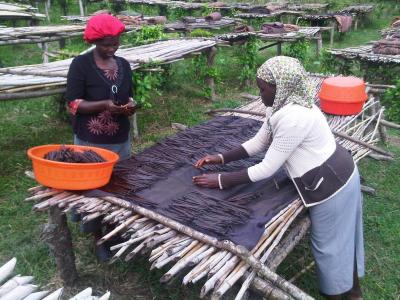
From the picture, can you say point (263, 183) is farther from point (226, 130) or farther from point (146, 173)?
Answer: point (226, 130)

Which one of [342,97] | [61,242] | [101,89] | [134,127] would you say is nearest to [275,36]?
[134,127]

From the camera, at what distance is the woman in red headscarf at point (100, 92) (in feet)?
8.34

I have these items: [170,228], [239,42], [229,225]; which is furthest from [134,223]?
[239,42]

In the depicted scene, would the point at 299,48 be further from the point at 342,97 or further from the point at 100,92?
the point at 100,92

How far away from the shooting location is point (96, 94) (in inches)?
105

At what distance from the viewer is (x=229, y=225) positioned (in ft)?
6.87

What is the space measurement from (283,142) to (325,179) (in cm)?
33

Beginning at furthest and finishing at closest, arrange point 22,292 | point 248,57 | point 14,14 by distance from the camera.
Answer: point 248,57
point 14,14
point 22,292

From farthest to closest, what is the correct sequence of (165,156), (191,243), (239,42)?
1. (239,42)
2. (165,156)
3. (191,243)

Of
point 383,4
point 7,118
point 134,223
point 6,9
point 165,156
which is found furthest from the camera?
point 383,4

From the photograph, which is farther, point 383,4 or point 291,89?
point 383,4

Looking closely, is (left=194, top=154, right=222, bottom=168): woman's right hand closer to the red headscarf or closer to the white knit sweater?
the white knit sweater

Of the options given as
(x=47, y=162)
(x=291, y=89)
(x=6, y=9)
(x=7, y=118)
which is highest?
(x=6, y=9)

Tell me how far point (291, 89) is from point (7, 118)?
4671 mm
